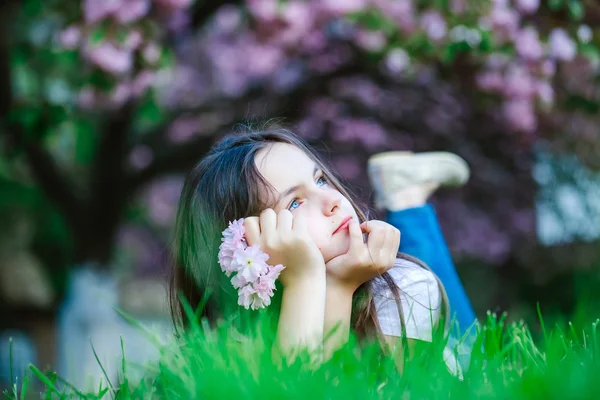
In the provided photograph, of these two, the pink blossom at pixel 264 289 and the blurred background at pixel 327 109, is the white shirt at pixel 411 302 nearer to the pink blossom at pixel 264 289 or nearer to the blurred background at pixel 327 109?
the pink blossom at pixel 264 289

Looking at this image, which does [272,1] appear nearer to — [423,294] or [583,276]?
[423,294]

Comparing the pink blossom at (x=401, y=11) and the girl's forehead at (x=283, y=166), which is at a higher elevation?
the pink blossom at (x=401, y=11)

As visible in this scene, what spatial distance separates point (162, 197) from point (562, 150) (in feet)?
17.2

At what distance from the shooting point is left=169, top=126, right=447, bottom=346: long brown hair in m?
1.97

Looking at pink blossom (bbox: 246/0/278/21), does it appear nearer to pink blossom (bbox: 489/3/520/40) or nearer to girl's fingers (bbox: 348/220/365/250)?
pink blossom (bbox: 489/3/520/40)

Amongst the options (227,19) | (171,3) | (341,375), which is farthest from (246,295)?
(227,19)

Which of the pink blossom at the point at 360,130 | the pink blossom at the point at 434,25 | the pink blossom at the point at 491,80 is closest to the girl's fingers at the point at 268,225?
the pink blossom at the point at 434,25

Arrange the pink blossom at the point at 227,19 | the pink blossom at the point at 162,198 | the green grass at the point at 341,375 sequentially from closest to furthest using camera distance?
the green grass at the point at 341,375 → the pink blossom at the point at 227,19 → the pink blossom at the point at 162,198

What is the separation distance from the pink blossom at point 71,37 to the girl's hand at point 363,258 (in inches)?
107

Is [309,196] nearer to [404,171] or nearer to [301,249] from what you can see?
[301,249]

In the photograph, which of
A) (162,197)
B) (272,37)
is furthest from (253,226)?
(162,197)

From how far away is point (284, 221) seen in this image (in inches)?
70.6

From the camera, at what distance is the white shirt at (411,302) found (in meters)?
1.85

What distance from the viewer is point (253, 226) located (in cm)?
183
